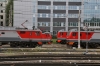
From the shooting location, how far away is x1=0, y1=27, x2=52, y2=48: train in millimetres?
32281

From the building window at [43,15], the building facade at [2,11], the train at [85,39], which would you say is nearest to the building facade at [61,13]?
the building window at [43,15]

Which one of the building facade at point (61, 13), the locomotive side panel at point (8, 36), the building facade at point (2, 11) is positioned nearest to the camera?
the locomotive side panel at point (8, 36)

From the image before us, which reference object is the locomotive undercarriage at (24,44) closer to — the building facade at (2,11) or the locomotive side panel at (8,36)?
the locomotive side panel at (8,36)

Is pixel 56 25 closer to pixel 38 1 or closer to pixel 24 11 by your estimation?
pixel 38 1

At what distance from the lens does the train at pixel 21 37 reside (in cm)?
3228

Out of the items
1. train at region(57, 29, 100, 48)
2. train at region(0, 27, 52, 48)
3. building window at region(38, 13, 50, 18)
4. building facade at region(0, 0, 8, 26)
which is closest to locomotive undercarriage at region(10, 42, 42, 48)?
train at region(0, 27, 52, 48)

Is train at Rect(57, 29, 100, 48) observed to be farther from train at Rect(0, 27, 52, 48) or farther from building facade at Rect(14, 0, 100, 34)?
building facade at Rect(14, 0, 100, 34)

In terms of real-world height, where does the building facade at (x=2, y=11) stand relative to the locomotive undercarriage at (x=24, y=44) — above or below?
above

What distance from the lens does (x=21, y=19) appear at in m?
62.3

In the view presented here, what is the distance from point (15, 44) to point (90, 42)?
1209 centimetres

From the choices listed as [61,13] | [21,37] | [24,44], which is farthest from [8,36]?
[61,13]

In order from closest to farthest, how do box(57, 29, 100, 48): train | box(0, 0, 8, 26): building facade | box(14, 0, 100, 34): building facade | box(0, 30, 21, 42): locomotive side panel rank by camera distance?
box(0, 30, 21, 42): locomotive side panel < box(57, 29, 100, 48): train < box(14, 0, 100, 34): building facade < box(0, 0, 8, 26): building facade

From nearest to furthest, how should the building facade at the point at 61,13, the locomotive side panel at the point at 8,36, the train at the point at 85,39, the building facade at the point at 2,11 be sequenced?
the locomotive side panel at the point at 8,36, the train at the point at 85,39, the building facade at the point at 61,13, the building facade at the point at 2,11

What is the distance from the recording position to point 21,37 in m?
32.5
